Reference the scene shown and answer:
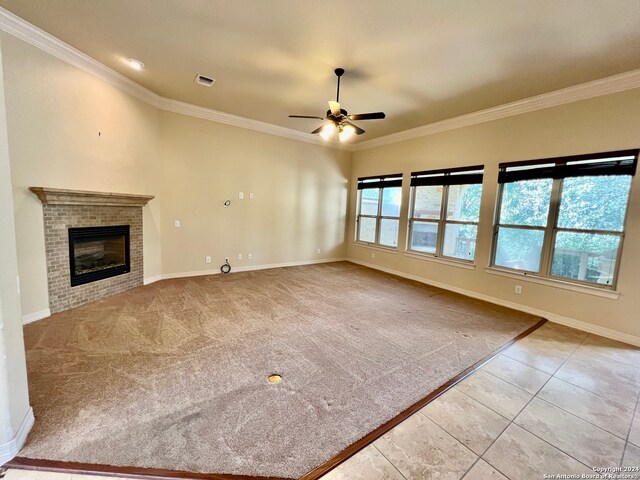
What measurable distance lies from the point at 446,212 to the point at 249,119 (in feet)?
14.4

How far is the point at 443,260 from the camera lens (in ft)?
16.9

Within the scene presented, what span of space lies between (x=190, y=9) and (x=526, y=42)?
3294mm

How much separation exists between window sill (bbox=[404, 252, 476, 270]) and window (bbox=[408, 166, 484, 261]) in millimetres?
95

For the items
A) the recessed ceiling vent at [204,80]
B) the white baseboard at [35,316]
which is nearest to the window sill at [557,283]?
the recessed ceiling vent at [204,80]

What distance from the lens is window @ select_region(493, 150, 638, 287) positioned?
132 inches

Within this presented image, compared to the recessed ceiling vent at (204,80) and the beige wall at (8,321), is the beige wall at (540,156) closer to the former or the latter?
the recessed ceiling vent at (204,80)

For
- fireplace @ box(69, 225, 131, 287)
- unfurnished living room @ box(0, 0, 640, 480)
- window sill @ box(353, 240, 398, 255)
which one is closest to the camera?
unfurnished living room @ box(0, 0, 640, 480)

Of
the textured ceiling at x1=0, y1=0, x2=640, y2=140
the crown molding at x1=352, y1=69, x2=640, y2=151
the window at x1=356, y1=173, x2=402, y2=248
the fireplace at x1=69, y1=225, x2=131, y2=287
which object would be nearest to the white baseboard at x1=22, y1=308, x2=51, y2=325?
the fireplace at x1=69, y1=225, x2=131, y2=287

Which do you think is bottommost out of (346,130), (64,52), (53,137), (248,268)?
(248,268)

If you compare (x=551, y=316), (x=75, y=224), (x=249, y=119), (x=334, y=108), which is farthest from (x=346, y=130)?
(x=551, y=316)

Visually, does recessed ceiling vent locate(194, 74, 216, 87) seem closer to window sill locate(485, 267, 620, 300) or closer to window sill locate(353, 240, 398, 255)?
window sill locate(353, 240, 398, 255)

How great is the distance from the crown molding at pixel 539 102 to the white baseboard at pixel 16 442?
623cm

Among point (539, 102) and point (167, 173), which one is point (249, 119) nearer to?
point (167, 173)

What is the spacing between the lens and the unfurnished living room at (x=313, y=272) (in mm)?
1660
